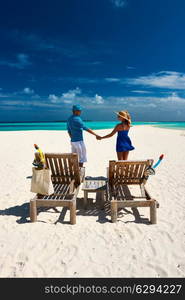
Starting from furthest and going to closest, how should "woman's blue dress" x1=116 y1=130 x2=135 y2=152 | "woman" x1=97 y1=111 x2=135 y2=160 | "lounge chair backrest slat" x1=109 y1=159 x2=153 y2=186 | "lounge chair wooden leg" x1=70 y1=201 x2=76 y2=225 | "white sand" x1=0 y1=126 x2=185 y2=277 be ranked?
"woman's blue dress" x1=116 y1=130 x2=135 y2=152 < "woman" x1=97 y1=111 x2=135 y2=160 < "lounge chair backrest slat" x1=109 y1=159 x2=153 y2=186 < "lounge chair wooden leg" x1=70 y1=201 x2=76 y2=225 < "white sand" x1=0 y1=126 x2=185 y2=277

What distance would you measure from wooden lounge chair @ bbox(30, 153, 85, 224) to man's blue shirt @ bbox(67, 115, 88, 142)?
3.64ft

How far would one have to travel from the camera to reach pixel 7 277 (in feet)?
8.60

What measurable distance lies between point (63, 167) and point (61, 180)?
0.43 m

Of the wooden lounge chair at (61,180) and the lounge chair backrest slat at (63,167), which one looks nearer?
the wooden lounge chair at (61,180)

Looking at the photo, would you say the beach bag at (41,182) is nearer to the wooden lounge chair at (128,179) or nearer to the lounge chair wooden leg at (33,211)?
the lounge chair wooden leg at (33,211)

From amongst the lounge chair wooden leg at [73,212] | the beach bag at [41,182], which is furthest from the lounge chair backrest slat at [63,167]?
the lounge chair wooden leg at [73,212]

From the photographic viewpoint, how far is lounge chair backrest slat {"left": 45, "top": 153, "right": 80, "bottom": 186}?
4.31 metres

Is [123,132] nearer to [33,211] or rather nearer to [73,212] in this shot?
[73,212]

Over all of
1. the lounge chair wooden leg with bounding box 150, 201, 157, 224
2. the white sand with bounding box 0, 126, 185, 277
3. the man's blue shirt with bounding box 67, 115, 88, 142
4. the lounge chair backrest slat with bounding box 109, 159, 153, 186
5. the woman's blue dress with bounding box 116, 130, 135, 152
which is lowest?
the white sand with bounding box 0, 126, 185, 277

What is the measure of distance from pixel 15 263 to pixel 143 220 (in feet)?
7.83

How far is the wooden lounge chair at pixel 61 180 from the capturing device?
383 centimetres

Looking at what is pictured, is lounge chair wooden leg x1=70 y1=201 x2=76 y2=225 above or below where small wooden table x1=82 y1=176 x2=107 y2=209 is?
below

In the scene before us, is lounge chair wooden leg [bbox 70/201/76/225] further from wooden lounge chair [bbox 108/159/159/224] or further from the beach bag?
wooden lounge chair [bbox 108/159/159/224]

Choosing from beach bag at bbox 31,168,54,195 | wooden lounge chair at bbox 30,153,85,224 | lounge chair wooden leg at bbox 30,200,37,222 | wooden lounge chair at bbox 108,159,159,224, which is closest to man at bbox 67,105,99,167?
wooden lounge chair at bbox 30,153,85,224
